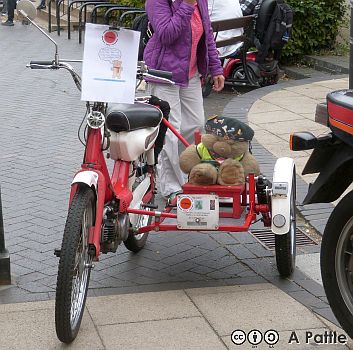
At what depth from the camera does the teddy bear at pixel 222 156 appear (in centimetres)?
524

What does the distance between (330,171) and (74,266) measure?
1.33 m

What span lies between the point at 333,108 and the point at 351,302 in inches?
36.1

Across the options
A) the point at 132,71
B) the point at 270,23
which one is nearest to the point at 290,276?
the point at 132,71

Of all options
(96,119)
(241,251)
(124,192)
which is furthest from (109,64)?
(241,251)

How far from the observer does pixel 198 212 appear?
16.7 ft

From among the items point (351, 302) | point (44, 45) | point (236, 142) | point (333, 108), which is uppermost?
point (333, 108)

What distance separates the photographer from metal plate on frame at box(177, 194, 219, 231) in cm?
A: 509

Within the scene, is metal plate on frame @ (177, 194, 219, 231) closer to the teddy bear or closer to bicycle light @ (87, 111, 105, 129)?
the teddy bear

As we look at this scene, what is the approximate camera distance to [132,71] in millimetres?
4691

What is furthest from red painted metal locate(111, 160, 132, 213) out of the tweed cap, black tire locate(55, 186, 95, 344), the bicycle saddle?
the tweed cap

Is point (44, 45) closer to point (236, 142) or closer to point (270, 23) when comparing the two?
point (270, 23)

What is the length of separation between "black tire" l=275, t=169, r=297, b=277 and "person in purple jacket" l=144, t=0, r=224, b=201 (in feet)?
3.86

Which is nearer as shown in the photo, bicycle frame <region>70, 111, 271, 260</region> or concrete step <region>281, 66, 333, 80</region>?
bicycle frame <region>70, 111, 271, 260</region>

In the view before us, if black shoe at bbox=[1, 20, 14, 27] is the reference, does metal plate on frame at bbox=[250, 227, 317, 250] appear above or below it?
above
